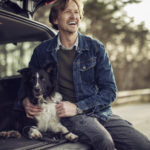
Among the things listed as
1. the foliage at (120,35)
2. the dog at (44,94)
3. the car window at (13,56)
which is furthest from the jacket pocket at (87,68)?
the foliage at (120,35)

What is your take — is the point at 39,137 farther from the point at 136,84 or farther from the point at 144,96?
the point at 136,84

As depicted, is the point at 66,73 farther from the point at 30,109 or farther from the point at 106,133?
the point at 106,133

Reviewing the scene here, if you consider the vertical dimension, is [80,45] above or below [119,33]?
below

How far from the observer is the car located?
2.67 m

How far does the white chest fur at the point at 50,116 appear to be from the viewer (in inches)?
116

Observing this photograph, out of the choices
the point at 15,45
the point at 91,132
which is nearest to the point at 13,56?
the point at 15,45

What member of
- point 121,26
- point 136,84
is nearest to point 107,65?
point 121,26

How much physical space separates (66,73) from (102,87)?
394 mm

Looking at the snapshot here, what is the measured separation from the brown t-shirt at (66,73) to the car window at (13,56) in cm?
94

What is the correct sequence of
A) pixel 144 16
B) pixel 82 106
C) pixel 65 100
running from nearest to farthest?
1. pixel 82 106
2. pixel 65 100
3. pixel 144 16

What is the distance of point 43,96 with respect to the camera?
116 inches

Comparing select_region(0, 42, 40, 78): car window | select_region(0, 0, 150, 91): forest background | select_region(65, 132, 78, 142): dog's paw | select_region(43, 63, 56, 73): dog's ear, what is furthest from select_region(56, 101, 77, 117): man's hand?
select_region(0, 0, 150, 91): forest background

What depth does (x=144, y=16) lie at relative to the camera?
48.7 ft

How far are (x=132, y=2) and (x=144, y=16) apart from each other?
4.17 metres
